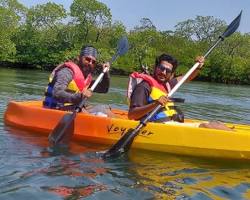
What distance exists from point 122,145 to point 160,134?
544mm

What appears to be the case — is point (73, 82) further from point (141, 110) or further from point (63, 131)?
point (141, 110)

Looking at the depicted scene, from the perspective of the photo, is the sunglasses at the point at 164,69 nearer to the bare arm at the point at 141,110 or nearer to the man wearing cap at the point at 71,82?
the bare arm at the point at 141,110

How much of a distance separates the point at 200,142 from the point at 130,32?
A: 49.4 m

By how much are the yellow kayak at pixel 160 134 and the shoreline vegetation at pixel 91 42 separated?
34016mm

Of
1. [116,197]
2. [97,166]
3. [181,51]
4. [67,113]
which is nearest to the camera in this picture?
[116,197]

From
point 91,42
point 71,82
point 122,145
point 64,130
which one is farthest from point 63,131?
point 91,42

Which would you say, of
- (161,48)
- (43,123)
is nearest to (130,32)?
(161,48)

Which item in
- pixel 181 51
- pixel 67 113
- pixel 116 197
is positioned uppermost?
pixel 181 51

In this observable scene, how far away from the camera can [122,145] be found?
247 inches

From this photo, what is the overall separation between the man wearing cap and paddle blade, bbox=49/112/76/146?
11.6 inches

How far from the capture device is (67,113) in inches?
278

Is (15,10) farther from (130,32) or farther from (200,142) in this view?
(200,142)

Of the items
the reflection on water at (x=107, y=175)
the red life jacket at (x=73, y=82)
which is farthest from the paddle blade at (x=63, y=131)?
the red life jacket at (x=73, y=82)

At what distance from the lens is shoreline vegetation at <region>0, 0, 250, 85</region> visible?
4472 cm
